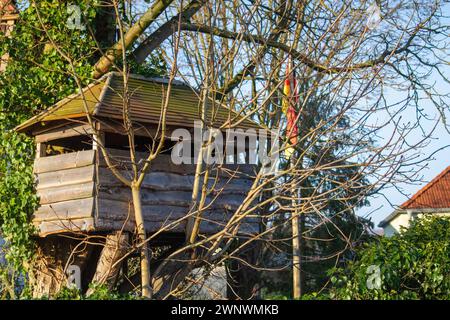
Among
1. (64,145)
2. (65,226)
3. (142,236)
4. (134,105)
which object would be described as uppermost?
(134,105)

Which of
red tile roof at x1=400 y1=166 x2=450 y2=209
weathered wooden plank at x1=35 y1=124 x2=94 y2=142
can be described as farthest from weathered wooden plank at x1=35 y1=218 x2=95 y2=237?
red tile roof at x1=400 y1=166 x2=450 y2=209

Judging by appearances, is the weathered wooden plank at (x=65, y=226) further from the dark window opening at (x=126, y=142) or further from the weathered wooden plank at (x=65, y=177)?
the dark window opening at (x=126, y=142)

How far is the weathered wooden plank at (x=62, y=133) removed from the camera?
9141 mm

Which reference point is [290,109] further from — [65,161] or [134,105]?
[65,161]

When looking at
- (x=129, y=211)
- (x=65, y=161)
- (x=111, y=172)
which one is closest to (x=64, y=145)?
(x=65, y=161)

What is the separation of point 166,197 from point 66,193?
1134 mm

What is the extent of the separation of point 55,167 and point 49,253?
1401mm

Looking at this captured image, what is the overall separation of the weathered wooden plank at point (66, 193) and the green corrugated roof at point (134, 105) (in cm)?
78

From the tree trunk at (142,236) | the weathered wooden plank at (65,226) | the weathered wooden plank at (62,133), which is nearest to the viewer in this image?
the tree trunk at (142,236)

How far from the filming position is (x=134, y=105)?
912 cm

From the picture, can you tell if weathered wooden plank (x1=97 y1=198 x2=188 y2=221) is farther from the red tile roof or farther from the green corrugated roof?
the red tile roof

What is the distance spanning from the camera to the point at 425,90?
38.1 ft

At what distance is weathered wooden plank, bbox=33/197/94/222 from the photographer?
28.1 ft

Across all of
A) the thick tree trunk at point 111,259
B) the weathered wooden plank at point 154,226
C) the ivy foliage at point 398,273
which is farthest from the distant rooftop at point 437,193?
the thick tree trunk at point 111,259
